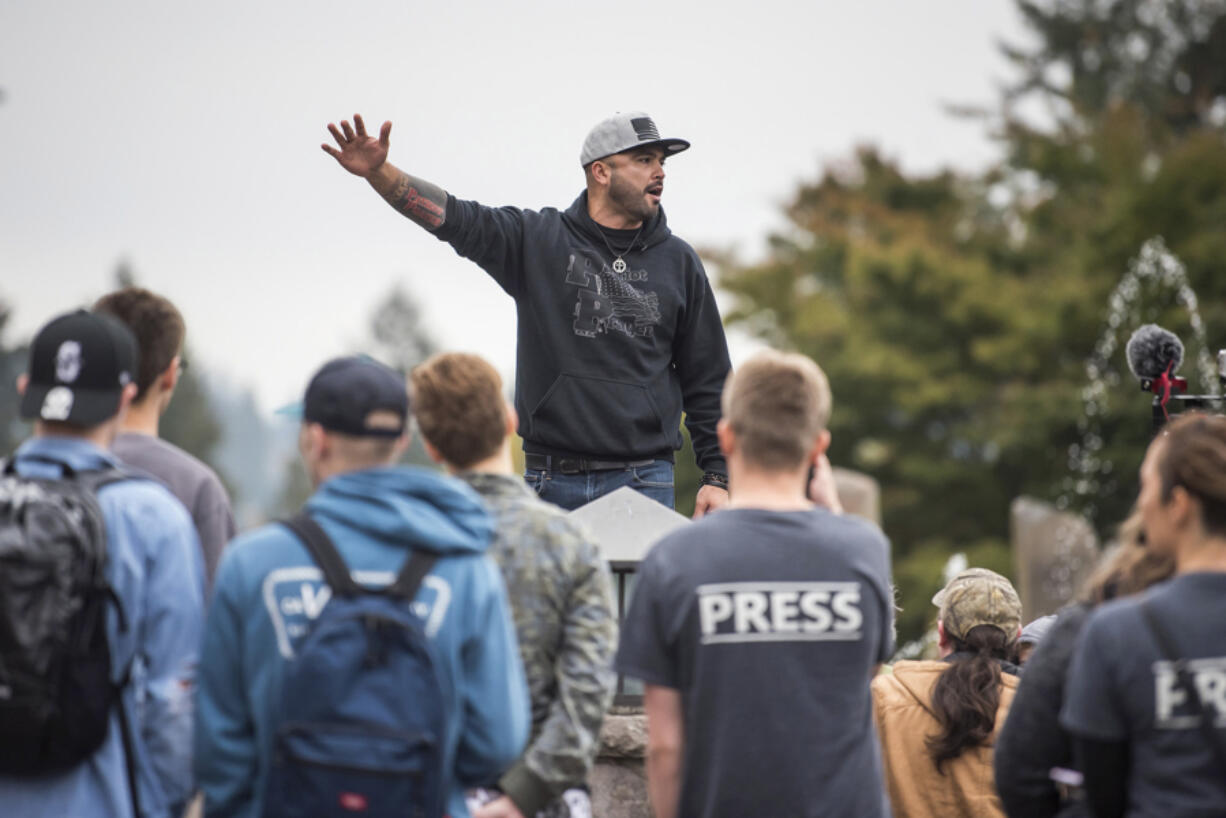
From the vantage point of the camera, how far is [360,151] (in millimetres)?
5582

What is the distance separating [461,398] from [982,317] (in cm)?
1987

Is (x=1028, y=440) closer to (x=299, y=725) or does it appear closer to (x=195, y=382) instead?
(x=299, y=725)

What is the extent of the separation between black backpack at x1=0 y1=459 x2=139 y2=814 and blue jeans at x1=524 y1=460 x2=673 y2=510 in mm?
2656

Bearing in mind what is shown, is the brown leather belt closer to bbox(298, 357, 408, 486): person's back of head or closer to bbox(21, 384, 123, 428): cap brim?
bbox(298, 357, 408, 486): person's back of head

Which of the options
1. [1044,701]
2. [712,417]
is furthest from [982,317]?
[1044,701]

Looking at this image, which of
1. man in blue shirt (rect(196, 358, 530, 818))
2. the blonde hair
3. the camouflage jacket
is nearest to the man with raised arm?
the camouflage jacket

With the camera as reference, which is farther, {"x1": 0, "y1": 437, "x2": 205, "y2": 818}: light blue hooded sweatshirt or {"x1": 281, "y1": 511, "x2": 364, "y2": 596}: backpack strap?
{"x1": 0, "y1": 437, "x2": 205, "y2": 818}: light blue hooded sweatshirt

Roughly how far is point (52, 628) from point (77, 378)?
614 mm

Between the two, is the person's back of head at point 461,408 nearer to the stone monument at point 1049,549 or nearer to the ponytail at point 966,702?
the ponytail at point 966,702

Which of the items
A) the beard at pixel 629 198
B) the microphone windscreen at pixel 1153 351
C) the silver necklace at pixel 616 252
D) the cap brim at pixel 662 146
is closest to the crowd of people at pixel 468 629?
the microphone windscreen at pixel 1153 351

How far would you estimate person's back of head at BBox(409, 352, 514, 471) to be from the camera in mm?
3574

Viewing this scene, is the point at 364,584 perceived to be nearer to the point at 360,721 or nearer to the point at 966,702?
the point at 360,721

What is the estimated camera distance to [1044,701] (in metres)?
3.33

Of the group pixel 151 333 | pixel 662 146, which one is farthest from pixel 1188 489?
pixel 662 146
